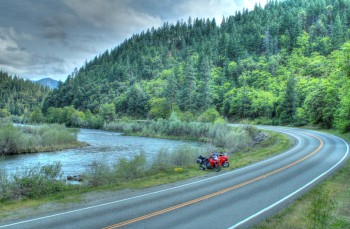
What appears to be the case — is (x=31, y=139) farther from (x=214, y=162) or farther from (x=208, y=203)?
(x=208, y=203)

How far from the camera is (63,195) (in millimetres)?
16172

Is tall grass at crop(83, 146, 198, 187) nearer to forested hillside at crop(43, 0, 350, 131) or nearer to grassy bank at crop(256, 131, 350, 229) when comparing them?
grassy bank at crop(256, 131, 350, 229)

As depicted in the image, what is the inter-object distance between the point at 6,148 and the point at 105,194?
114ft

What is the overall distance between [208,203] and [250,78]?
9859 cm

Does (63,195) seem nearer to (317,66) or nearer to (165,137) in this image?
(165,137)

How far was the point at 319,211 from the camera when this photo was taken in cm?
992

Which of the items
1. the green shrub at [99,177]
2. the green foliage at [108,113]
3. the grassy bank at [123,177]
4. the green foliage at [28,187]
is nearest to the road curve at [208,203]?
the grassy bank at [123,177]

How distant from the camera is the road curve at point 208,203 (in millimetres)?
11539

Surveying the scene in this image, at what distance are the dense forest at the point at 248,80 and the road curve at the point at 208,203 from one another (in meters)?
27.9

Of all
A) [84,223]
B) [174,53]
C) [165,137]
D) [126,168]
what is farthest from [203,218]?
[174,53]

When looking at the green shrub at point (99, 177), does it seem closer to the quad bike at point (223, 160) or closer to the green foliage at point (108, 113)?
the quad bike at point (223, 160)

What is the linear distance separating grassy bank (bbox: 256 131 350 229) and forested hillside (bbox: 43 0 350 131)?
32569mm

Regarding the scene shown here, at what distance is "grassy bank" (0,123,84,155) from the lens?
44.0 m

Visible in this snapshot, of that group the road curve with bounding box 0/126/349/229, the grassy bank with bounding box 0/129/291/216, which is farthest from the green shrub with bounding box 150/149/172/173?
the road curve with bounding box 0/126/349/229
